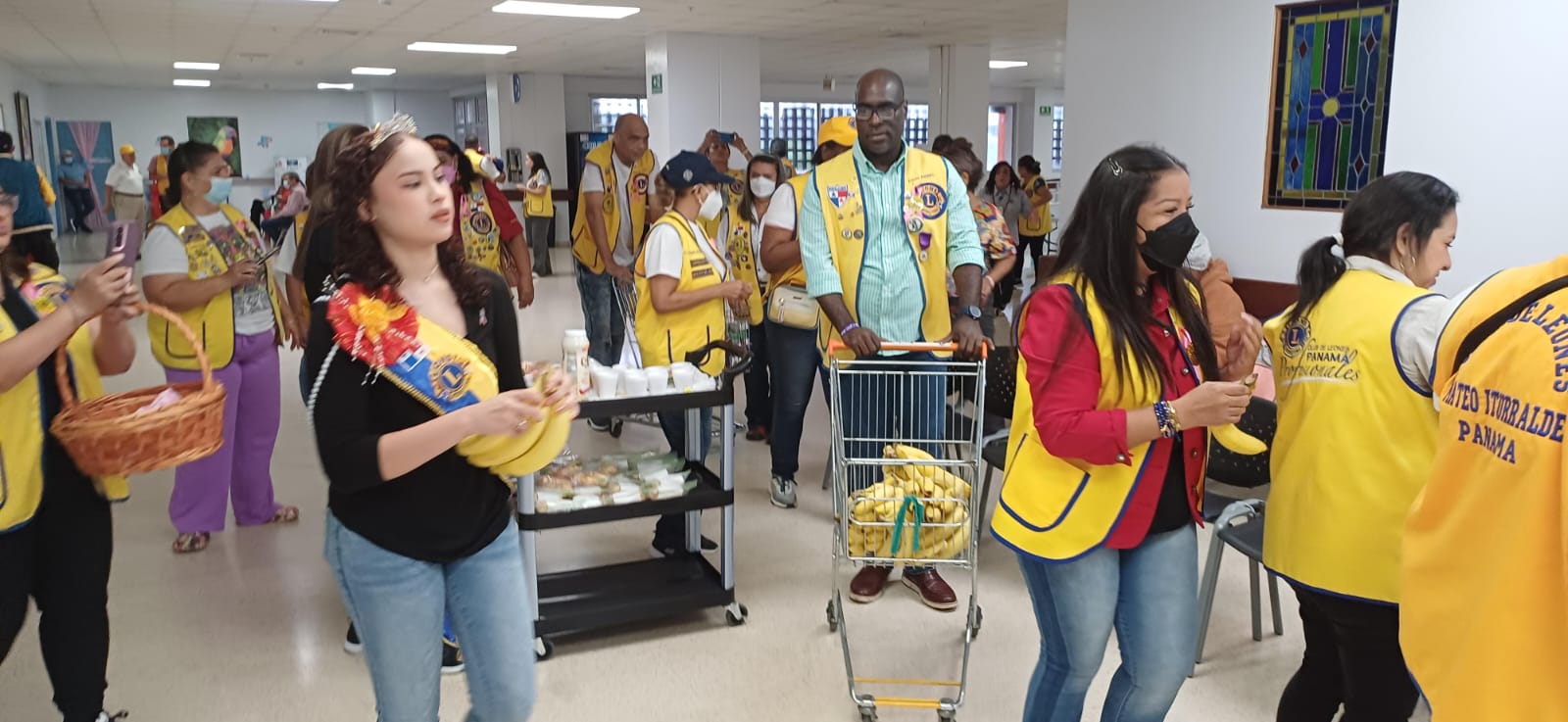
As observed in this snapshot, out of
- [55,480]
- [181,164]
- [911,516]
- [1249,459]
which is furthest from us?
[181,164]

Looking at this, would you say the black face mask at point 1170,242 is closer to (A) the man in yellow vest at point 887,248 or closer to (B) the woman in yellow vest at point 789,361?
(A) the man in yellow vest at point 887,248

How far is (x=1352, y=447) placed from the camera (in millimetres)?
2195

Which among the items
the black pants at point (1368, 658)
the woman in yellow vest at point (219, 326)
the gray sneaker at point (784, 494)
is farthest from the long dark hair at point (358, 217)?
the gray sneaker at point (784, 494)

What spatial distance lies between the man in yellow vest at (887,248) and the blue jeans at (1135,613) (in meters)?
1.50

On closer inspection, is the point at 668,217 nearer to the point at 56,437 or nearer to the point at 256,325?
the point at 256,325

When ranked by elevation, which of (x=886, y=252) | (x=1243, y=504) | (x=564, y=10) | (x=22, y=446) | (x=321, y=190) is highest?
(x=564, y=10)

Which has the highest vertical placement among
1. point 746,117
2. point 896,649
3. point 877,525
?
point 746,117

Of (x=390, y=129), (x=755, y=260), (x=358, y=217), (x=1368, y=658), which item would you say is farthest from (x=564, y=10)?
(x=1368, y=658)

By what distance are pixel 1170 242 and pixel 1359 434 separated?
55cm

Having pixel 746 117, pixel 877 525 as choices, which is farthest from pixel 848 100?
pixel 877 525

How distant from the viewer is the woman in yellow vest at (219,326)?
4.19 metres

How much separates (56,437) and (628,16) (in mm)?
9567

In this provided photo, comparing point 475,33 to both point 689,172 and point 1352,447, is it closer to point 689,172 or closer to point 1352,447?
point 689,172

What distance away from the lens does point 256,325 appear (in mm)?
4504
